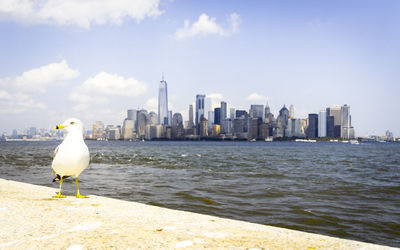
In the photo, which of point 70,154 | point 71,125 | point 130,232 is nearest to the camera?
point 130,232

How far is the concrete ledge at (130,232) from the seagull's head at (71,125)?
2.29 meters

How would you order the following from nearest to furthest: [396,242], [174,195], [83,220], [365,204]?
1. [83,220]
2. [396,242]
3. [365,204]
4. [174,195]

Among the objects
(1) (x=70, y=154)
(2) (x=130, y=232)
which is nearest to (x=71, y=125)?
(1) (x=70, y=154)

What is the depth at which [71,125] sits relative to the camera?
8.18 m

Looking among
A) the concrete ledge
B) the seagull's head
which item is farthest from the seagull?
the concrete ledge

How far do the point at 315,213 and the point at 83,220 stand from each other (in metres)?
7.99

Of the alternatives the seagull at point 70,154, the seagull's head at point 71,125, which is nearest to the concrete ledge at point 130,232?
the seagull at point 70,154

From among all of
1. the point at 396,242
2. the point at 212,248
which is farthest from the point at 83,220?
the point at 396,242

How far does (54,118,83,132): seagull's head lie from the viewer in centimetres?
808

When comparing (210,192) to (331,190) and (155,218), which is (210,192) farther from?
(155,218)

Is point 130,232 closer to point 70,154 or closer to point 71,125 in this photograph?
point 70,154

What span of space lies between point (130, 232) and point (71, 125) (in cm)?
442

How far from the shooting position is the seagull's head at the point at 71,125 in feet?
26.5

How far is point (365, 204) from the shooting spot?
1280 centimetres
